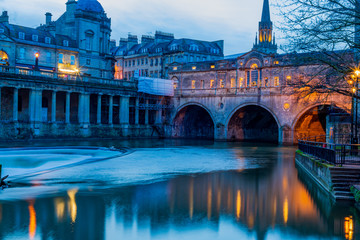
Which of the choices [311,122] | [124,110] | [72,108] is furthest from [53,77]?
[311,122]

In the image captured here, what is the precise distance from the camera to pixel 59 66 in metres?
60.8

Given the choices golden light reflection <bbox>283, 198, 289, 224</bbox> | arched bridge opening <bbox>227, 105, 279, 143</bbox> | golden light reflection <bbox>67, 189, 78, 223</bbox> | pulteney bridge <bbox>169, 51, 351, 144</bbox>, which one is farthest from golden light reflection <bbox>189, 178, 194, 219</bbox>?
arched bridge opening <bbox>227, 105, 279, 143</bbox>

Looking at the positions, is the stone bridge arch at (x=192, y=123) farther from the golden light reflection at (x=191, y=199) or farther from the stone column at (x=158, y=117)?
the golden light reflection at (x=191, y=199)

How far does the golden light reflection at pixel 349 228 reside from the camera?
1181cm

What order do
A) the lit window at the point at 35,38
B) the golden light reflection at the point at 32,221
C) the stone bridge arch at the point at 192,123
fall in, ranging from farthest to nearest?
1. the stone bridge arch at the point at 192,123
2. the lit window at the point at 35,38
3. the golden light reflection at the point at 32,221

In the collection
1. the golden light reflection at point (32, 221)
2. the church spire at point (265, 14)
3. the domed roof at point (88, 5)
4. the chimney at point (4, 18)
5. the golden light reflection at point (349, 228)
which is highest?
the church spire at point (265, 14)

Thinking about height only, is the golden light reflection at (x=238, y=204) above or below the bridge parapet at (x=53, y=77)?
below

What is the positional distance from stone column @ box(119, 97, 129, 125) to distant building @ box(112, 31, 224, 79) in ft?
63.3

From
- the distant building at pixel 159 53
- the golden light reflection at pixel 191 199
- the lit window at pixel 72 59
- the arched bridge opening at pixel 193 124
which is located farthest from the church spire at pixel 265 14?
the golden light reflection at pixel 191 199

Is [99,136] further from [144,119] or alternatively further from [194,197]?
[194,197]

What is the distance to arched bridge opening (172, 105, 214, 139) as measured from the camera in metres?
60.8

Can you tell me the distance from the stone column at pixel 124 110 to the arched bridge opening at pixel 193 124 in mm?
7961

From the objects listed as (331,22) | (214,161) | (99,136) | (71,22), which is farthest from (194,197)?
(71,22)

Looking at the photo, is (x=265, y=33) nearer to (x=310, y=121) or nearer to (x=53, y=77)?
(x=310, y=121)
